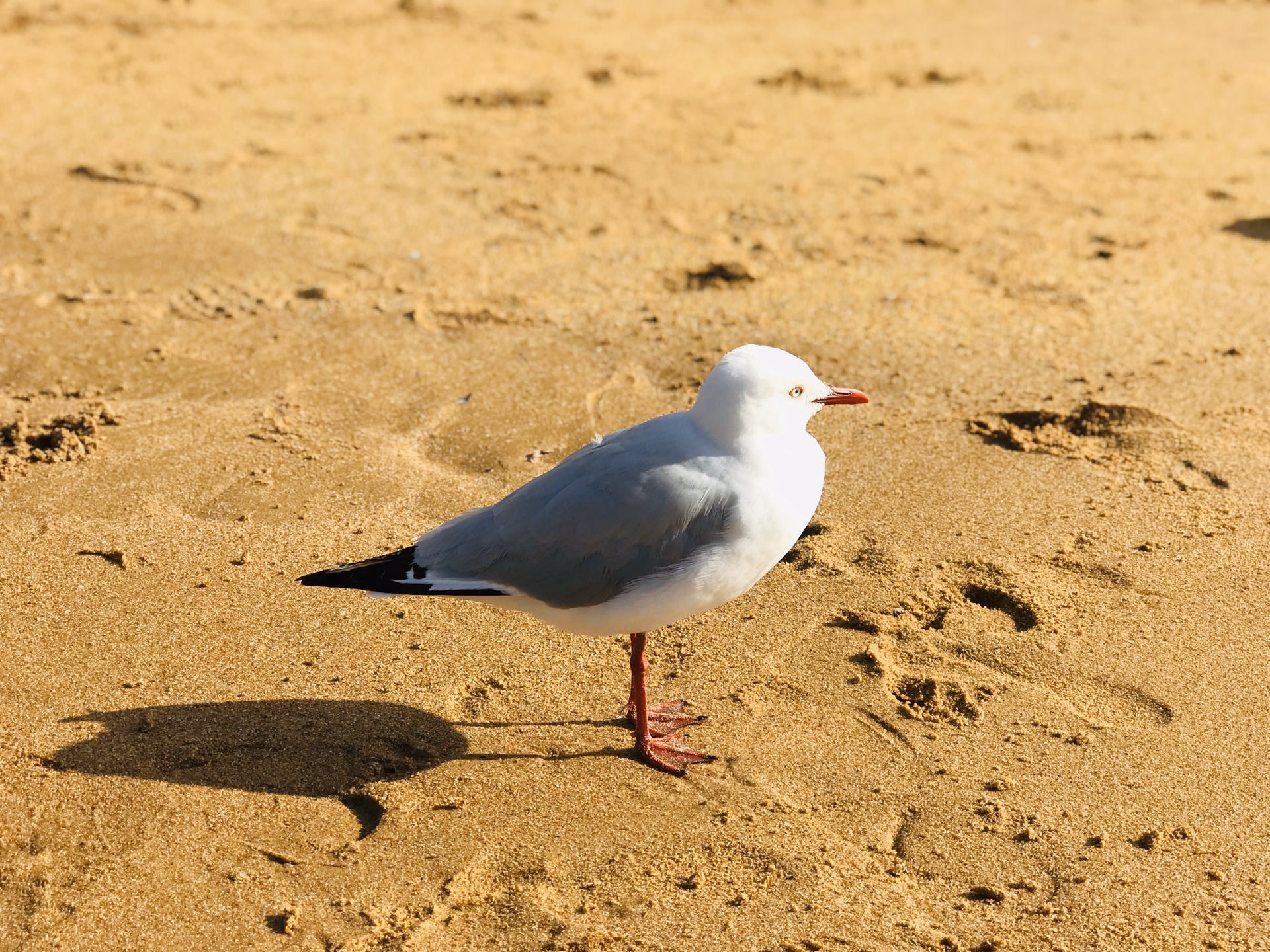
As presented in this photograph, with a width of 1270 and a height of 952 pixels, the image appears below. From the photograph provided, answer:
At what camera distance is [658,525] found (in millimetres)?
3201

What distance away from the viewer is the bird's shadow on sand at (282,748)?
3.31 m

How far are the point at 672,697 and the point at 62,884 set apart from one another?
5.77 feet

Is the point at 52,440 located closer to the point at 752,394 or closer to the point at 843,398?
the point at 752,394

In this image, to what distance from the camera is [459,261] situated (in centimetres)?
623

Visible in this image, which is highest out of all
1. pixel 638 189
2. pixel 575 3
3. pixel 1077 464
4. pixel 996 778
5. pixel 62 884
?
pixel 575 3

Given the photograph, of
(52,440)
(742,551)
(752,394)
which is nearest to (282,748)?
(742,551)

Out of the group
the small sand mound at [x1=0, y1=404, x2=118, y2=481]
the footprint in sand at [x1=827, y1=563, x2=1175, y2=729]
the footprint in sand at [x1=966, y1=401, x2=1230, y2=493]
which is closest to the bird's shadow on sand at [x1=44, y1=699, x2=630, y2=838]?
the footprint in sand at [x1=827, y1=563, x2=1175, y2=729]

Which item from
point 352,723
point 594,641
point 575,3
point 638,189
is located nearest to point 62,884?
point 352,723

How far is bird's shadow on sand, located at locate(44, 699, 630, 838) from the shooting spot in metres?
3.31

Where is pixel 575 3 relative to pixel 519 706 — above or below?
above

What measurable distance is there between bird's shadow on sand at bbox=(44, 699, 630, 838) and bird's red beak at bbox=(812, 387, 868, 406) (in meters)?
1.20

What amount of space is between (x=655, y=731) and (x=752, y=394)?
3.51ft

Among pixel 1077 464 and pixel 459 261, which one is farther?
pixel 459 261

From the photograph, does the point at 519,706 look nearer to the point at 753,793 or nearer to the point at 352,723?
the point at 352,723
